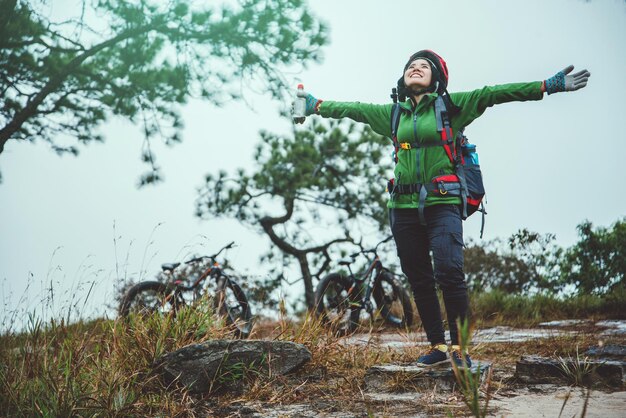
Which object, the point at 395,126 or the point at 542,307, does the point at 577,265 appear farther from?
the point at 395,126

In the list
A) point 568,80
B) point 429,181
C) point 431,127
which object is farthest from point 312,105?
point 568,80

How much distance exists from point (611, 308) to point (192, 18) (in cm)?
689

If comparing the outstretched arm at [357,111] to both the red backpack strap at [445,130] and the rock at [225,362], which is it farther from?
the rock at [225,362]

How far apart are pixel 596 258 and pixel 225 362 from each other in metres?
7.34

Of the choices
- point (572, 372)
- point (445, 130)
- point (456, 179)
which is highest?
point (445, 130)

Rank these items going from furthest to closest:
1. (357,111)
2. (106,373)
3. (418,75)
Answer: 1. (357,111)
2. (418,75)
3. (106,373)

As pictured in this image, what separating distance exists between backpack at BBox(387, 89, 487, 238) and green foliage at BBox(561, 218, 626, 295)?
572 cm

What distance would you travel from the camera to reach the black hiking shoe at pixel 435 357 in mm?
3006

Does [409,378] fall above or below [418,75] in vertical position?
below

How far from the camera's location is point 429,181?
2.99m

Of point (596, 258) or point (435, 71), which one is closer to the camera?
point (435, 71)

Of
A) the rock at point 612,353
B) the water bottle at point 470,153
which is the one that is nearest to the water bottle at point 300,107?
the water bottle at point 470,153

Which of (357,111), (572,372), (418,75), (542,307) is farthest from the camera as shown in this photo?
(542,307)

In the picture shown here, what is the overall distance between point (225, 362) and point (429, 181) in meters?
1.43
